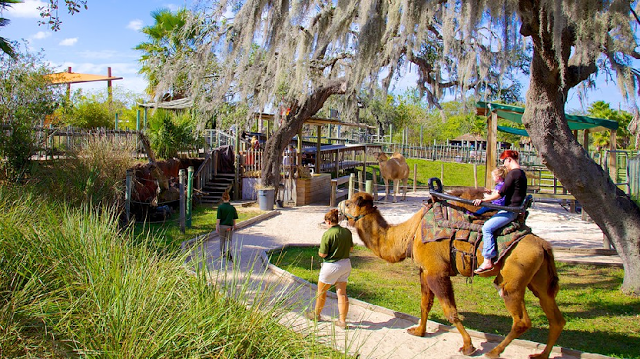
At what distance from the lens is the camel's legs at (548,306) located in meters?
4.77

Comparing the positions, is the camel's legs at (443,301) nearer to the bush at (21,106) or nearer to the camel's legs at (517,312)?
the camel's legs at (517,312)

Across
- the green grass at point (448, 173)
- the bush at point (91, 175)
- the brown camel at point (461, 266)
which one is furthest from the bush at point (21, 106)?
the green grass at point (448, 173)

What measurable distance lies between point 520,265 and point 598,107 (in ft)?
141

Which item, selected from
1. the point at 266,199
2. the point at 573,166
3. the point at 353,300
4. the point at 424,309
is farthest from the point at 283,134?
the point at 424,309

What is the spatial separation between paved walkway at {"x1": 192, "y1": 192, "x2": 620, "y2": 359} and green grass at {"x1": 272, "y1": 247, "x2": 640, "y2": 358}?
49cm

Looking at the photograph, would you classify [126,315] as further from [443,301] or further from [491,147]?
[491,147]

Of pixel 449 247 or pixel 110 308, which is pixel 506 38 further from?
pixel 110 308

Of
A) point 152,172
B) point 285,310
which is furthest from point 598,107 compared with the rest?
point 285,310

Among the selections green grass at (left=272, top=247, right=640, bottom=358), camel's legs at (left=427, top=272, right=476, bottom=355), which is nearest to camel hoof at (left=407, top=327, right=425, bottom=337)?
camel's legs at (left=427, top=272, right=476, bottom=355)

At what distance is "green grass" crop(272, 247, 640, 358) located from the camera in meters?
5.62

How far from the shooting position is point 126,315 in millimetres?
3326

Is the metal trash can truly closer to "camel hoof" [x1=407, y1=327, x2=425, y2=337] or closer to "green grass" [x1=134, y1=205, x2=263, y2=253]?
"green grass" [x1=134, y1=205, x2=263, y2=253]

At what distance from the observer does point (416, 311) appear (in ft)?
21.0

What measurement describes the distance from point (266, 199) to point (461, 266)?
441 inches
